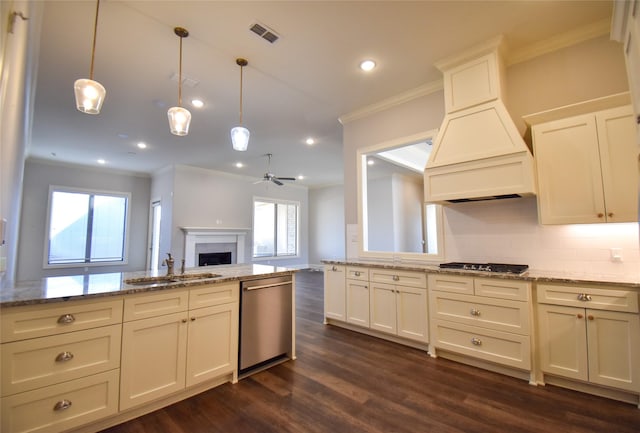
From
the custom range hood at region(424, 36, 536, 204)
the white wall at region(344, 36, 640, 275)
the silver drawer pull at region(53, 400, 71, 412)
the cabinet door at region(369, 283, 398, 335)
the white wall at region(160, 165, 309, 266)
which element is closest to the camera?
the silver drawer pull at region(53, 400, 71, 412)

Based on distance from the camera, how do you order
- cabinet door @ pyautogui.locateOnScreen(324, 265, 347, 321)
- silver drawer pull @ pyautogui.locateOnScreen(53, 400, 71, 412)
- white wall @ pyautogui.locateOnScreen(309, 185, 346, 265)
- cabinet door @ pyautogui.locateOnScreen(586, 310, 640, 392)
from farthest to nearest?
white wall @ pyautogui.locateOnScreen(309, 185, 346, 265), cabinet door @ pyautogui.locateOnScreen(324, 265, 347, 321), cabinet door @ pyautogui.locateOnScreen(586, 310, 640, 392), silver drawer pull @ pyautogui.locateOnScreen(53, 400, 71, 412)

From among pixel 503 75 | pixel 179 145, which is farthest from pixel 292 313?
pixel 179 145

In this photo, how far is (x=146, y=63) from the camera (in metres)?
3.07

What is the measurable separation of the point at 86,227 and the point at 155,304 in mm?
7187

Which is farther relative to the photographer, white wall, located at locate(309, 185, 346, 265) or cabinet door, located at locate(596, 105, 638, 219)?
white wall, located at locate(309, 185, 346, 265)

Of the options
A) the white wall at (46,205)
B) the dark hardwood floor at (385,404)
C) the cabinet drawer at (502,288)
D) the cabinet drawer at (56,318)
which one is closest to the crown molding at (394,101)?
the cabinet drawer at (502,288)

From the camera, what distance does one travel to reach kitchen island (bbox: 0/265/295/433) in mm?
1600

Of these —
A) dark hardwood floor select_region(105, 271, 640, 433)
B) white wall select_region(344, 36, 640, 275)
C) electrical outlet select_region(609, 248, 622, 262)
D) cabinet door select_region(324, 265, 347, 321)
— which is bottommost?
dark hardwood floor select_region(105, 271, 640, 433)

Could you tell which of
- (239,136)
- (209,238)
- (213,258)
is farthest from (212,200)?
(239,136)

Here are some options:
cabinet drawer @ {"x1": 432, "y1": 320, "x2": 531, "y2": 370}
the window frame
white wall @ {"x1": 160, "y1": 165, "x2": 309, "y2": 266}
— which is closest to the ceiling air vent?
cabinet drawer @ {"x1": 432, "y1": 320, "x2": 531, "y2": 370}

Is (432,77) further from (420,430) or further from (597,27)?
(420,430)

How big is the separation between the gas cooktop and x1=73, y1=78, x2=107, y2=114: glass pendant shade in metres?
3.31

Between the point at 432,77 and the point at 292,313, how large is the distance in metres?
3.14

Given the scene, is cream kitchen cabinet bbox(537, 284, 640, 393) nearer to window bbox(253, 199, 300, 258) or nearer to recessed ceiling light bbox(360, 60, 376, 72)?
recessed ceiling light bbox(360, 60, 376, 72)
